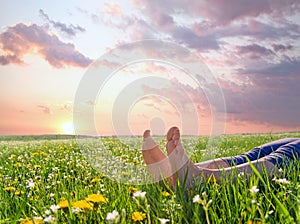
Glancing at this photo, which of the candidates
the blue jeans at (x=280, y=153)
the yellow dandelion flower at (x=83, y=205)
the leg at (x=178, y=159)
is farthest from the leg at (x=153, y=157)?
the yellow dandelion flower at (x=83, y=205)

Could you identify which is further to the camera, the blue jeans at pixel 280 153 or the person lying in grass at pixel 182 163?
the blue jeans at pixel 280 153

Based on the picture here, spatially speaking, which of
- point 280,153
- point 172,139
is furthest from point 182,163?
point 280,153

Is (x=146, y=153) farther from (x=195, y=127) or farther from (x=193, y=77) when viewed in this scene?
(x=193, y=77)

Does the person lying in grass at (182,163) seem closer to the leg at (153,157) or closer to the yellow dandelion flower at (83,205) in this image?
the leg at (153,157)

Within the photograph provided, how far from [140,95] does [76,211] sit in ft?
6.55

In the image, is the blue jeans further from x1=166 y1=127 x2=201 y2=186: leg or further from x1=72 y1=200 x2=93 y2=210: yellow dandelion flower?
x1=72 y1=200 x2=93 y2=210: yellow dandelion flower

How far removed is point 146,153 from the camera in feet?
12.1

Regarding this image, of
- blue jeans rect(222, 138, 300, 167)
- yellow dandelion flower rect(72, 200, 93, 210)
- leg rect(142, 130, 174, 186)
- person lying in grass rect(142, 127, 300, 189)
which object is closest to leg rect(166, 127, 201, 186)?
person lying in grass rect(142, 127, 300, 189)

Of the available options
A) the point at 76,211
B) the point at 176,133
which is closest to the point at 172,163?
the point at 176,133

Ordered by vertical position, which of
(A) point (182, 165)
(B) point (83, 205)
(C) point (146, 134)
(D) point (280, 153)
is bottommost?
(B) point (83, 205)

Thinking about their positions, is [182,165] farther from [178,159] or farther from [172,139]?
[172,139]

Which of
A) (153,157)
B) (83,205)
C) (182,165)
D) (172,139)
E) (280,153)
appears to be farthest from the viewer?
(280,153)

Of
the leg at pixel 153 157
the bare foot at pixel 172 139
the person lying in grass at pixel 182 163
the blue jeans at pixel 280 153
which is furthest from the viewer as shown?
the blue jeans at pixel 280 153

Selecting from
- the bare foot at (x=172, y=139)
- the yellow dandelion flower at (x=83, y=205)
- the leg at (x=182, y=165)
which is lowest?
the yellow dandelion flower at (x=83, y=205)
